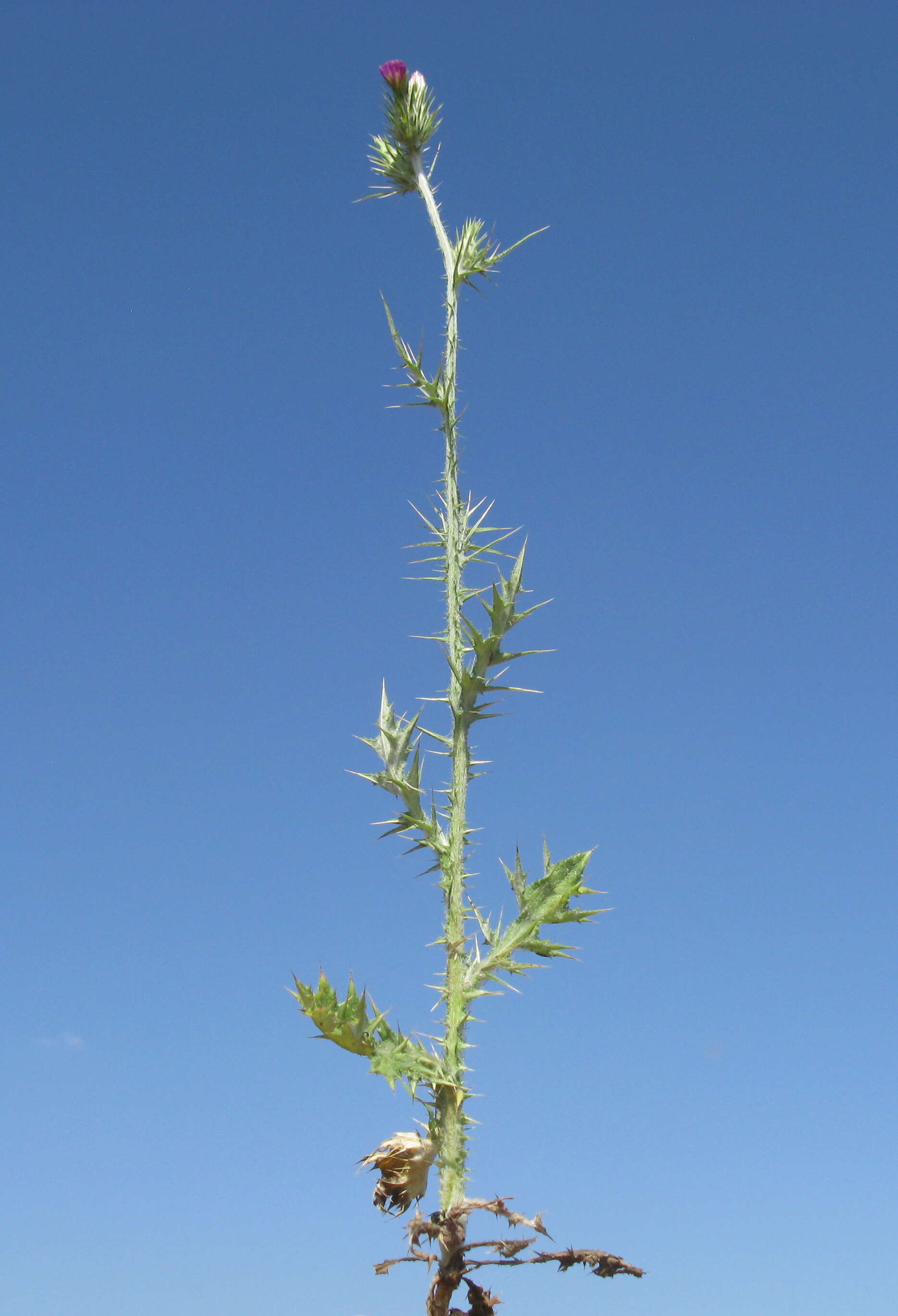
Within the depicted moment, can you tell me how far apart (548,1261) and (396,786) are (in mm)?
2241

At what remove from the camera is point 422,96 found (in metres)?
6.87

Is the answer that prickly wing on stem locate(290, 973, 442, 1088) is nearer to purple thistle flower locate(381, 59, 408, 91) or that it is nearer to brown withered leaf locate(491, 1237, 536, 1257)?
brown withered leaf locate(491, 1237, 536, 1257)

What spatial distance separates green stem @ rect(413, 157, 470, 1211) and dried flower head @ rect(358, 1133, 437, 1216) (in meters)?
0.09

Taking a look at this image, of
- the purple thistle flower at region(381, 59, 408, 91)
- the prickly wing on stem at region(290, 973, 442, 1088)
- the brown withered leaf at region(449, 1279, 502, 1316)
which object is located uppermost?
the purple thistle flower at region(381, 59, 408, 91)

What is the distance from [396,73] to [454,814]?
4.57m

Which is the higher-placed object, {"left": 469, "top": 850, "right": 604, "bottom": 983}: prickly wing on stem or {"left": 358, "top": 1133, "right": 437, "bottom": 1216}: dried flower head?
{"left": 469, "top": 850, "right": 604, "bottom": 983}: prickly wing on stem

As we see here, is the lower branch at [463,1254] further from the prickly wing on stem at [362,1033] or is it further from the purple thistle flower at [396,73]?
the purple thistle flower at [396,73]

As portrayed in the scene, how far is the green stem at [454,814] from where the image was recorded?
5.14 m

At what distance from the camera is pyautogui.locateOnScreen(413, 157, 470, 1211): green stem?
514 centimetres

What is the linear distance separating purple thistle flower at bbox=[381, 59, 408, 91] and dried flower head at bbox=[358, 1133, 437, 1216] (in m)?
5.99

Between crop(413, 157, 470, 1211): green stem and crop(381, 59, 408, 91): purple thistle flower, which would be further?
crop(381, 59, 408, 91): purple thistle flower

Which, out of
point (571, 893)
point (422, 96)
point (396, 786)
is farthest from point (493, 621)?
point (422, 96)

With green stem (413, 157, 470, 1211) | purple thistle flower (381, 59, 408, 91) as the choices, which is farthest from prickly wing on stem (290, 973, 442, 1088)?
purple thistle flower (381, 59, 408, 91)

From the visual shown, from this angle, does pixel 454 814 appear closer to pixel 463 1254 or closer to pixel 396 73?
pixel 463 1254
